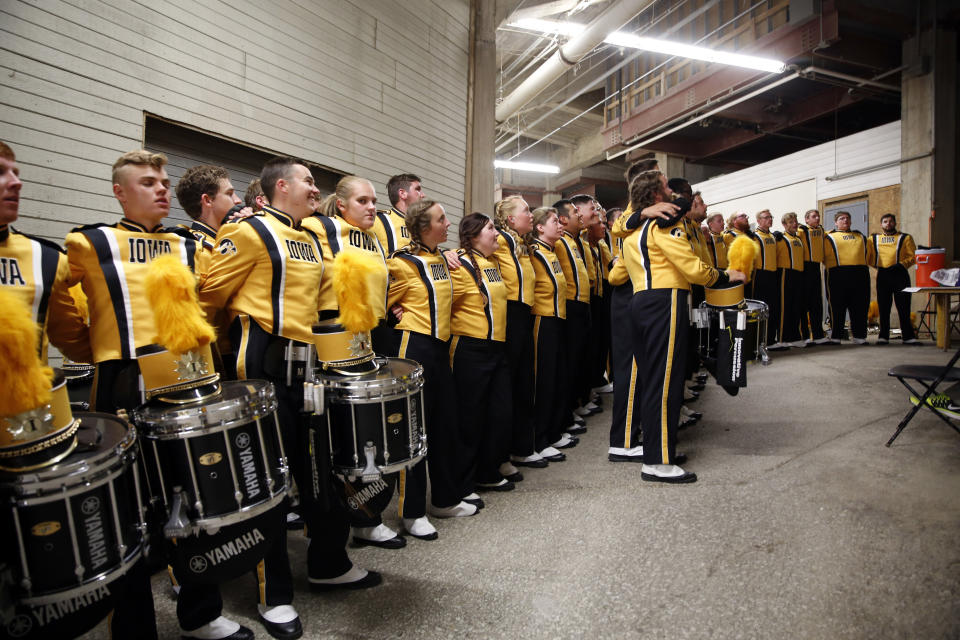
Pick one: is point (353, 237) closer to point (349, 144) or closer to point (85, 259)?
point (85, 259)

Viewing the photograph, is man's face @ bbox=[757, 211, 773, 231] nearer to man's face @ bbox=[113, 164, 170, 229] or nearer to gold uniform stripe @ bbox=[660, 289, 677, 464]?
gold uniform stripe @ bbox=[660, 289, 677, 464]

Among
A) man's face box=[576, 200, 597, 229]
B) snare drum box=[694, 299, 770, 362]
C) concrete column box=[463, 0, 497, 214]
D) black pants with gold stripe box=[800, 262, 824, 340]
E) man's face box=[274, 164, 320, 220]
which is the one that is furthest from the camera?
concrete column box=[463, 0, 497, 214]

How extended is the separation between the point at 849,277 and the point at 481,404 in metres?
7.36

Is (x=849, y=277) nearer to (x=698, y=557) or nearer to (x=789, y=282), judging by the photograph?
(x=789, y=282)

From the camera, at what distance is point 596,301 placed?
5.24 meters

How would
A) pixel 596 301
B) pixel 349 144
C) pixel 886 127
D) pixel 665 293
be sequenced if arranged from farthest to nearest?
1. pixel 886 127
2. pixel 349 144
3. pixel 596 301
4. pixel 665 293

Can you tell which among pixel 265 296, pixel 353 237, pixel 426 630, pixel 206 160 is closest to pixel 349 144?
pixel 206 160

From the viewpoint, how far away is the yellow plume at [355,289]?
206cm

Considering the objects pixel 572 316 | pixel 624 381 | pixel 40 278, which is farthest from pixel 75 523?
pixel 572 316

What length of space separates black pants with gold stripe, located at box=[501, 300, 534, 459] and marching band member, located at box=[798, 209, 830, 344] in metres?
6.17

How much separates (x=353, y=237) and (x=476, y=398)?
1.12m

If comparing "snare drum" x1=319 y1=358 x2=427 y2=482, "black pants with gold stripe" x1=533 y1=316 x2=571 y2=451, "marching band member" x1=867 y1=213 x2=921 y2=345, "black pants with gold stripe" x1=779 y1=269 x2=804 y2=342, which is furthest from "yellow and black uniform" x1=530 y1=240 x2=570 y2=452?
"marching band member" x1=867 y1=213 x2=921 y2=345

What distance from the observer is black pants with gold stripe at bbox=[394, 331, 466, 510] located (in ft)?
9.16

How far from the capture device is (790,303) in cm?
787
